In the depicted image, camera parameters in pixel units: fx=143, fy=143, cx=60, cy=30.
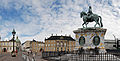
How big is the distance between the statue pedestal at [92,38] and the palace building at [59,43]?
69088 millimetres

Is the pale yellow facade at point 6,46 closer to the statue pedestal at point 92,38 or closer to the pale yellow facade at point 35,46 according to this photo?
the pale yellow facade at point 35,46

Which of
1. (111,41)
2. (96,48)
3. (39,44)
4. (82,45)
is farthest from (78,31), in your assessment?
(39,44)

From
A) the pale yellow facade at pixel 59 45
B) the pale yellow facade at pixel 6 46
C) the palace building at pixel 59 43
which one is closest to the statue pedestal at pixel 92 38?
the palace building at pixel 59 43

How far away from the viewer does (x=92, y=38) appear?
23203 mm

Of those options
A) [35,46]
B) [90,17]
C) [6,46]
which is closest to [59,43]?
[35,46]

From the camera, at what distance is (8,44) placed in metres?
93.9

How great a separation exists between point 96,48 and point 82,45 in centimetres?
280

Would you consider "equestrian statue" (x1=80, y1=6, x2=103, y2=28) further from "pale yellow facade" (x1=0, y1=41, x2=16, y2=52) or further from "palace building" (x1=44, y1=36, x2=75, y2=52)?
"pale yellow facade" (x1=0, y1=41, x2=16, y2=52)

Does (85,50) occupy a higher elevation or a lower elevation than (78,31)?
lower

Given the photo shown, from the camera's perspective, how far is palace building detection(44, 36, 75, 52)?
3666 inches

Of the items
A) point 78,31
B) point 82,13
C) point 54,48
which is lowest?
point 54,48

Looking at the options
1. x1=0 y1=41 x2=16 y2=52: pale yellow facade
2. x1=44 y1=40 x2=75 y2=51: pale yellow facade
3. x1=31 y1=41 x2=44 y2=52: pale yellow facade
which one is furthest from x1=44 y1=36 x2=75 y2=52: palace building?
x1=0 y1=41 x2=16 y2=52: pale yellow facade

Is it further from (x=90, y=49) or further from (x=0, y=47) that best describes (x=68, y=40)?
(x=90, y=49)

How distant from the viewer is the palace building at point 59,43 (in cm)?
9312
